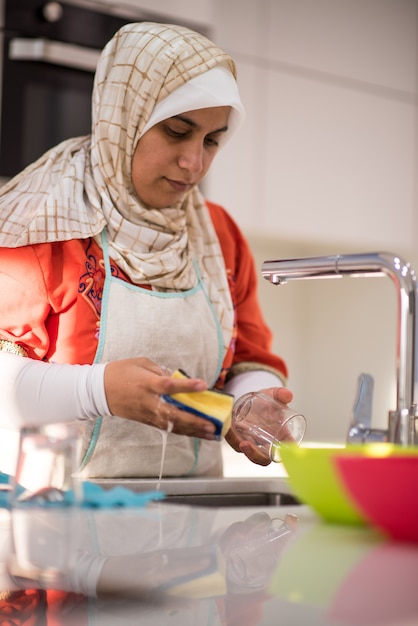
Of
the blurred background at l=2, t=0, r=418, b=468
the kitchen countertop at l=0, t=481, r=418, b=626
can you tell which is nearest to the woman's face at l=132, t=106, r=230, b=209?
the kitchen countertop at l=0, t=481, r=418, b=626

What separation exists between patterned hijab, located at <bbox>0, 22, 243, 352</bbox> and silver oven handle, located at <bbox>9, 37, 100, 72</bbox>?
2.75ft

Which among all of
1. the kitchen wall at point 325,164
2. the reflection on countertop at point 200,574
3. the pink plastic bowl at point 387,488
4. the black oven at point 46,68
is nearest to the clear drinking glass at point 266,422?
the reflection on countertop at point 200,574

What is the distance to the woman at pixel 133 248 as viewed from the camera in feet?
5.02

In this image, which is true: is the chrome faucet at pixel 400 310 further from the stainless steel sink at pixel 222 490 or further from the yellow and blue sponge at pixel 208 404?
the stainless steel sink at pixel 222 490

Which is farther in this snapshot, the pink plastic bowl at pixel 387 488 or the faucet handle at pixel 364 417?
the faucet handle at pixel 364 417

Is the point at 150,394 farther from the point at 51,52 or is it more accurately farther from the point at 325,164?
the point at 325,164

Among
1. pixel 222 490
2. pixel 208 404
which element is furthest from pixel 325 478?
pixel 222 490

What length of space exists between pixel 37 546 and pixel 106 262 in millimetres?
937

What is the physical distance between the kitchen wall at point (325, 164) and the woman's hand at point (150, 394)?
5.77 ft

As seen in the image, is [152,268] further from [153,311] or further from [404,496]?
[404,496]

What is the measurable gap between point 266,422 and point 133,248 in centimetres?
46

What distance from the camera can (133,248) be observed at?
1684 mm

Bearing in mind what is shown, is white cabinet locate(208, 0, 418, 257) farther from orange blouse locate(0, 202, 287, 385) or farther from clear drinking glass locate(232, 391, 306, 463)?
clear drinking glass locate(232, 391, 306, 463)

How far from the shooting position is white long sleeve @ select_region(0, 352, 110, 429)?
4.17 feet
